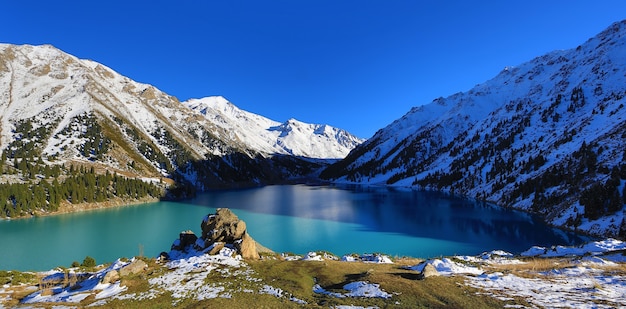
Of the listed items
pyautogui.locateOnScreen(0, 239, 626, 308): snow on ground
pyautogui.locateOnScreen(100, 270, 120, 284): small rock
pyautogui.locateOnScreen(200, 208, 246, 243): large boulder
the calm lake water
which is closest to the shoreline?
the calm lake water

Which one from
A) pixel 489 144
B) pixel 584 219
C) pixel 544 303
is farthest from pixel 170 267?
pixel 489 144

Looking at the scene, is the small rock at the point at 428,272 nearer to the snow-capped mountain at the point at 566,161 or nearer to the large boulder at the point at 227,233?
the large boulder at the point at 227,233

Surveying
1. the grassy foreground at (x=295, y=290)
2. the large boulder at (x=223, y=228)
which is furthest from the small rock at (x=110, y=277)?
the large boulder at (x=223, y=228)

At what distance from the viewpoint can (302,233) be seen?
218 ft

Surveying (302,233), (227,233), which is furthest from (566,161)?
(227,233)

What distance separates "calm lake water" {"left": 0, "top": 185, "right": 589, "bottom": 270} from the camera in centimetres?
5262

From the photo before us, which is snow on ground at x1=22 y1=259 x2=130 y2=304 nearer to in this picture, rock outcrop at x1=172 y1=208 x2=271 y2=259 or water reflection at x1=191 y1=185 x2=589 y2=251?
rock outcrop at x1=172 y1=208 x2=271 y2=259

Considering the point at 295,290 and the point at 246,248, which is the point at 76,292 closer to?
the point at 246,248

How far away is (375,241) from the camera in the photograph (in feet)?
195

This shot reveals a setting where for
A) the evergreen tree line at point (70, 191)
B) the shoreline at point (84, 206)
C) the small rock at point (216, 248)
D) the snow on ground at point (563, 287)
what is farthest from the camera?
the shoreline at point (84, 206)

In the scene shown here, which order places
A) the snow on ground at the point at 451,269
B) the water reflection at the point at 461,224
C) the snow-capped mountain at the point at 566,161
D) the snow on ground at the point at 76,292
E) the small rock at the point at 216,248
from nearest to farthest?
the snow on ground at the point at 76,292 < the snow on ground at the point at 451,269 < the small rock at the point at 216,248 < the water reflection at the point at 461,224 < the snow-capped mountain at the point at 566,161

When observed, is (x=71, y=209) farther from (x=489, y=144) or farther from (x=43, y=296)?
(x=489, y=144)

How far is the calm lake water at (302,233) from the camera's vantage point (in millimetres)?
52625

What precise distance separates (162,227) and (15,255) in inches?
1054
